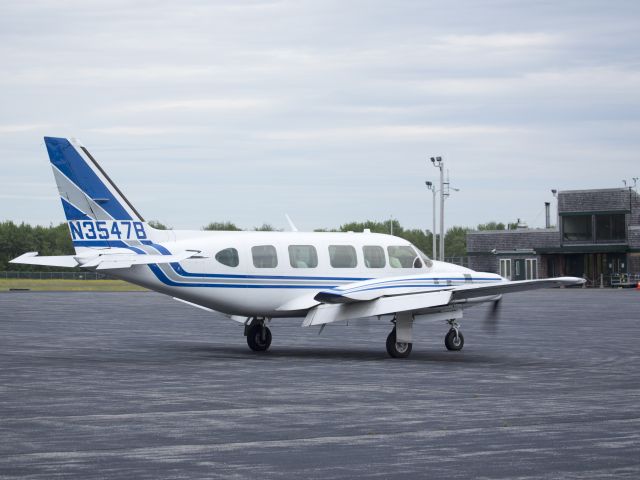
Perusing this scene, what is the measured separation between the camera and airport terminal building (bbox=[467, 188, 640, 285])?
9994cm

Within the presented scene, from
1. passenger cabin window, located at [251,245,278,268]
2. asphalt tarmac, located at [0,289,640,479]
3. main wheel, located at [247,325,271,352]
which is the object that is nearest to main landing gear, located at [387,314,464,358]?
asphalt tarmac, located at [0,289,640,479]

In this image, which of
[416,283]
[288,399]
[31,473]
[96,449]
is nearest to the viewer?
[31,473]

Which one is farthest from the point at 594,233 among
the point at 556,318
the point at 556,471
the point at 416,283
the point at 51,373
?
the point at 556,471

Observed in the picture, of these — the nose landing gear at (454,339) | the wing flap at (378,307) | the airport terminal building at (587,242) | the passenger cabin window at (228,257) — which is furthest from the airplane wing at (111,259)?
the airport terminal building at (587,242)

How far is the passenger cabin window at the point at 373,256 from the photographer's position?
95.8 ft

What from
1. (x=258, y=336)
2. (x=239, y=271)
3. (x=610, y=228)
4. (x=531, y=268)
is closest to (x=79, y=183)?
(x=239, y=271)

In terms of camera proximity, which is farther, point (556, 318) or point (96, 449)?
point (556, 318)

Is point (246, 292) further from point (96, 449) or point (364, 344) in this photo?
point (96, 449)

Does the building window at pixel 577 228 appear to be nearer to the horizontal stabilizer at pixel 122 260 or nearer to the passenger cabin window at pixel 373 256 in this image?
the passenger cabin window at pixel 373 256

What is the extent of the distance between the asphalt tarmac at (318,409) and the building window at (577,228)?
71.0 m

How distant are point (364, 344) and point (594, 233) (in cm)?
7411

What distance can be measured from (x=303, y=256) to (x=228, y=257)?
6.76 ft

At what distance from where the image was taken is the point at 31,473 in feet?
37.7

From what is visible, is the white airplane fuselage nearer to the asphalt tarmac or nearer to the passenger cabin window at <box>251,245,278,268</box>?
the passenger cabin window at <box>251,245,278,268</box>
